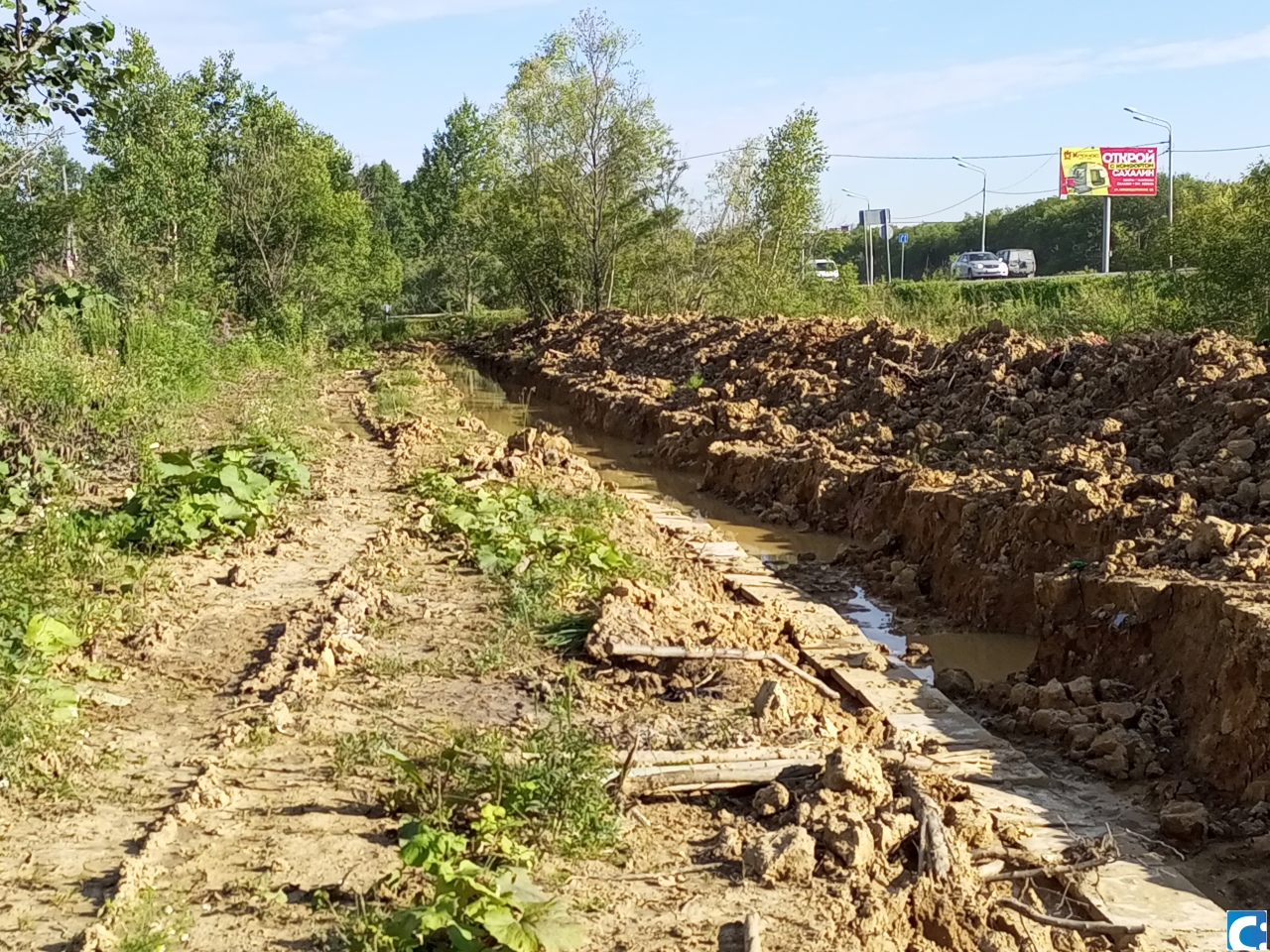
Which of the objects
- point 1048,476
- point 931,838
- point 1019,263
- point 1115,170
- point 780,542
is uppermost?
point 1115,170

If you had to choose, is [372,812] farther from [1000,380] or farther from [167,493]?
[1000,380]

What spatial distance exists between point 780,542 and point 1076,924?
748cm

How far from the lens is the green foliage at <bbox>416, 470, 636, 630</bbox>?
23.4 ft

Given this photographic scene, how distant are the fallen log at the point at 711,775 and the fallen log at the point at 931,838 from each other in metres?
0.47

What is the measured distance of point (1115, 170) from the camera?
1886 inches

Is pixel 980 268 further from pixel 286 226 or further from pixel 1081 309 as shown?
pixel 286 226

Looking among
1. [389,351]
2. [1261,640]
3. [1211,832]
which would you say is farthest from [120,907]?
[389,351]

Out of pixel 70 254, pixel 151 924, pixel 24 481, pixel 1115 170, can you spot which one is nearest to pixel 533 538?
pixel 24 481

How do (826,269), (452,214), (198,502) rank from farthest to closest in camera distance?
(452,214) < (826,269) < (198,502)

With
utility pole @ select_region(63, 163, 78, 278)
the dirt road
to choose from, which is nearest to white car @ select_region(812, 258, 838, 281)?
utility pole @ select_region(63, 163, 78, 278)

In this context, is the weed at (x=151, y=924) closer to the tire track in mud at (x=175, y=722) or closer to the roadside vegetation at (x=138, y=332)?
the tire track in mud at (x=175, y=722)

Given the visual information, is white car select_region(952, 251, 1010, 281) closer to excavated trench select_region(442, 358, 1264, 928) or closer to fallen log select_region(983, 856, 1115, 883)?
excavated trench select_region(442, 358, 1264, 928)
